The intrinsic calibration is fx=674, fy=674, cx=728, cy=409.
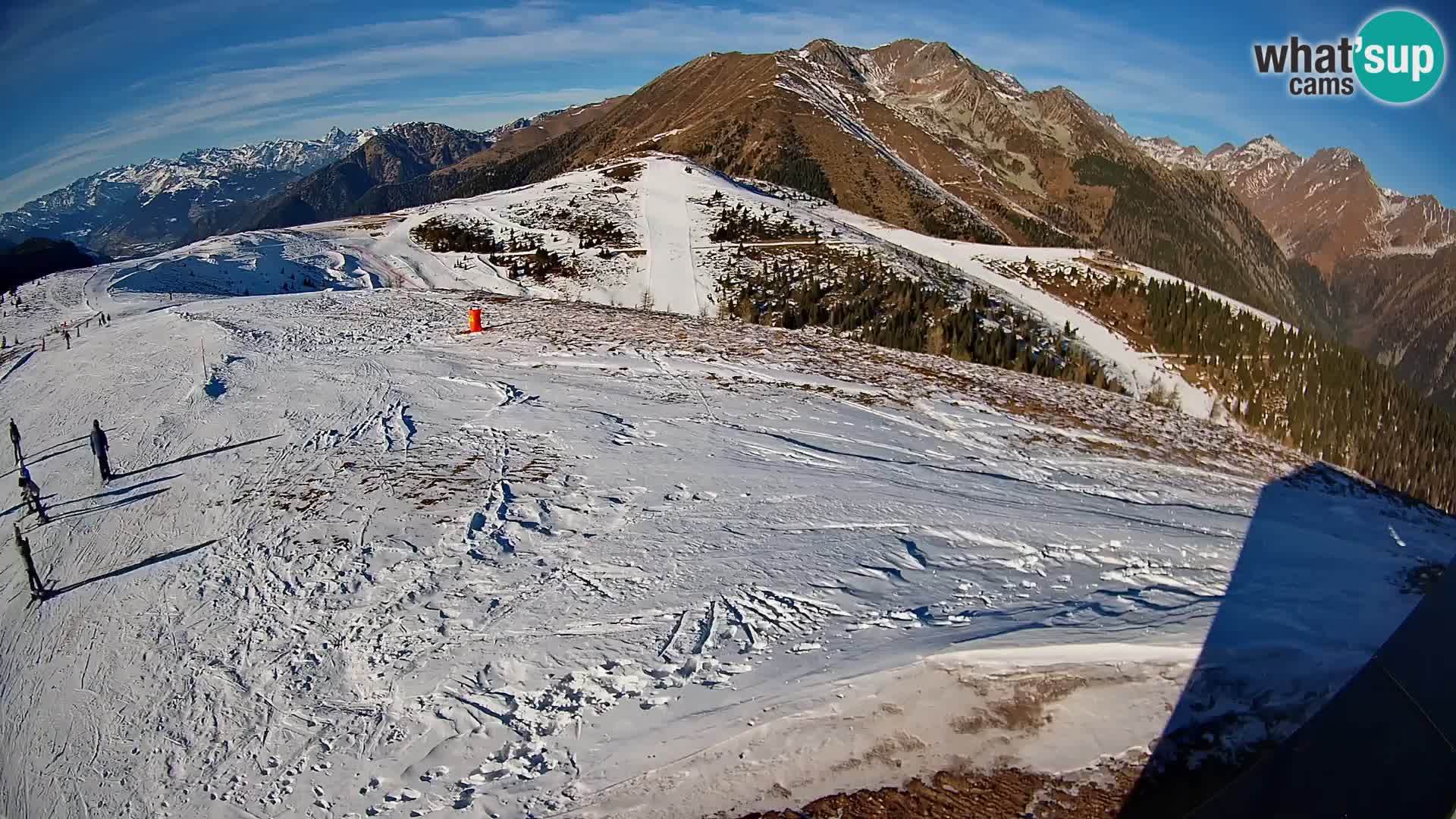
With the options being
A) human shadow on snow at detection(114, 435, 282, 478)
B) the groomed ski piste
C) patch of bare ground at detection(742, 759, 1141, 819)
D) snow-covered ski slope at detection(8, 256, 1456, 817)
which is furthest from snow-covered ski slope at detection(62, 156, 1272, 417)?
patch of bare ground at detection(742, 759, 1141, 819)

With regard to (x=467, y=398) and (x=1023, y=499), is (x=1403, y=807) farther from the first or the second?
(x=467, y=398)

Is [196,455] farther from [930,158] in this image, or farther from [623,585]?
[930,158]

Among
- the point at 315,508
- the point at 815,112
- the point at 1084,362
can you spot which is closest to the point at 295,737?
the point at 315,508

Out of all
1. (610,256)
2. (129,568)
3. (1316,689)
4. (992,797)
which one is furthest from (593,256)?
(1316,689)

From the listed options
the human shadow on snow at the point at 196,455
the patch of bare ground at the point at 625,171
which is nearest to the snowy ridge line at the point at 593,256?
the patch of bare ground at the point at 625,171

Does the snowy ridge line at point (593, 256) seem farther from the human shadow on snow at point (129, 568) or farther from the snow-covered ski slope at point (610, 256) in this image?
the human shadow on snow at point (129, 568)

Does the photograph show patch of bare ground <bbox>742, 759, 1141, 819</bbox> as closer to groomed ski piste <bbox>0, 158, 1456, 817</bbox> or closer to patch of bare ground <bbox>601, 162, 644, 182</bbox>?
groomed ski piste <bbox>0, 158, 1456, 817</bbox>
